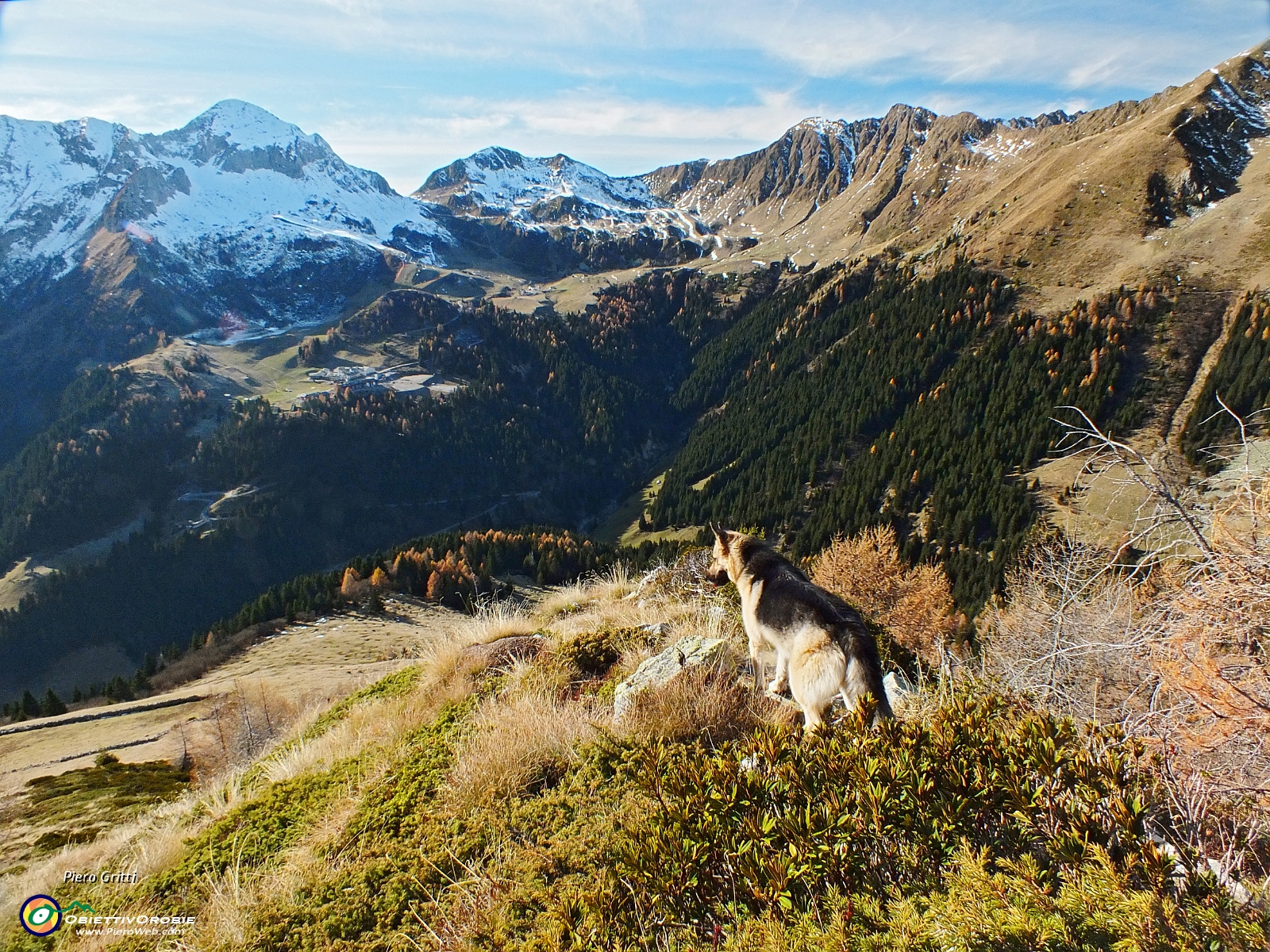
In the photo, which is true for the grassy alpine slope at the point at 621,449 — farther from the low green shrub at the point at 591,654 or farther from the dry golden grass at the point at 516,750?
the dry golden grass at the point at 516,750

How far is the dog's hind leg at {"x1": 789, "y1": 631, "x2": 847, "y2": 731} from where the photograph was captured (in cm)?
443

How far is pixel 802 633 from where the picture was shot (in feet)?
16.3

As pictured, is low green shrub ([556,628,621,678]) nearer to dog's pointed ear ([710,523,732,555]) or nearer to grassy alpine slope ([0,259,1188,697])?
dog's pointed ear ([710,523,732,555])

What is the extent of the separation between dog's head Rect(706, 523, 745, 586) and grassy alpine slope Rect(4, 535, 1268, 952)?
1.12 m

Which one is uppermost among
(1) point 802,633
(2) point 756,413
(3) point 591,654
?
(1) point 802,633

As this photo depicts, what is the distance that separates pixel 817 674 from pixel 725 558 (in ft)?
7.29

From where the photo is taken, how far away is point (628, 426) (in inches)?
6777

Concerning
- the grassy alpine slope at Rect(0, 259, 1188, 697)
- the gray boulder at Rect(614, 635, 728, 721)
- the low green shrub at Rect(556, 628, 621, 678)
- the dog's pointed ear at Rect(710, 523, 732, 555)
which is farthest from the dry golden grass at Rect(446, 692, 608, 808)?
the grassy alpine slope at Rect(0, 259, 1188, 697)

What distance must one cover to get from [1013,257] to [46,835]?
16173 centimetres

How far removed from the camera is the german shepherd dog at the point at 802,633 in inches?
172

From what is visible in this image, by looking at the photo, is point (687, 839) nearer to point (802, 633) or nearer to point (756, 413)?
point (802, 633)

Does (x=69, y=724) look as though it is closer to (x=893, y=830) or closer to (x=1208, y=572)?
(x=893, y=830)

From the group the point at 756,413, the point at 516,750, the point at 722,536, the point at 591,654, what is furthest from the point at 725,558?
the point at 756,413

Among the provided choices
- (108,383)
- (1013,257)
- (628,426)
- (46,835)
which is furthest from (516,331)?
(46,835)
